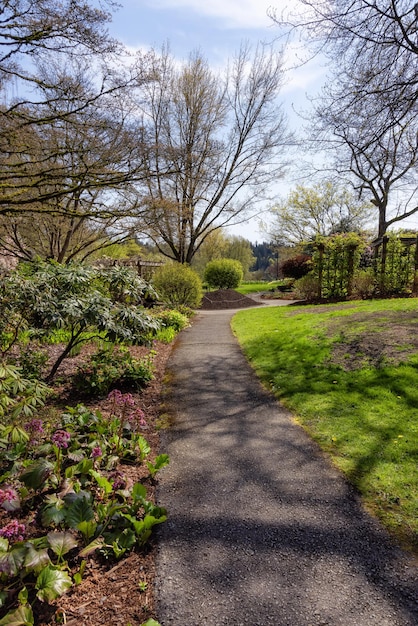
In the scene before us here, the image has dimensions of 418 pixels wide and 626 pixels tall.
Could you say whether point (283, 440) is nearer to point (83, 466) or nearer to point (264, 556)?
point (264, 556)

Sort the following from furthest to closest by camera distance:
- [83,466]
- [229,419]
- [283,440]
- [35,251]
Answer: [35,251] → [229,419] → [283,440] → [83,466]

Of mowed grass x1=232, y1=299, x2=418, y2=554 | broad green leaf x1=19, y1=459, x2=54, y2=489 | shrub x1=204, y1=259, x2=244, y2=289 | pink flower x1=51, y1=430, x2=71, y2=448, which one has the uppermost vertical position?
shrub x1=204, y1=259, x2=244, y2=289

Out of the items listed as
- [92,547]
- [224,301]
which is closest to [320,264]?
[224,301]

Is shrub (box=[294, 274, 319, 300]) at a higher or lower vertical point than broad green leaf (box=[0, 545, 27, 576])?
higher

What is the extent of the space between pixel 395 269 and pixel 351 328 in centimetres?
801

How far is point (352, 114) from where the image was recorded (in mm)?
6746

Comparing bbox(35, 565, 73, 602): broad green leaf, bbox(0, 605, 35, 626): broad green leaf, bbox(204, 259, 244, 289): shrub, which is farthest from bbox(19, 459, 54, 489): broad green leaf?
bbox(204, 259, 244, 289): shrub

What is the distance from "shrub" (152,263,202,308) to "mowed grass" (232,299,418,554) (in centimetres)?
615

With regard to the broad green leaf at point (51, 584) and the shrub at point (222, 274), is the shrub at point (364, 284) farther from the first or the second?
the broad green leaf at point (51, 584)

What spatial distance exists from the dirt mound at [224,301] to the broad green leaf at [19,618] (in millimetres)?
16727

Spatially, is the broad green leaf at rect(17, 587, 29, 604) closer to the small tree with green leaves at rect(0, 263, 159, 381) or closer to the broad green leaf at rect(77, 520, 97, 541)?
the broad green leaf at rect(77, 520, 97, 541)

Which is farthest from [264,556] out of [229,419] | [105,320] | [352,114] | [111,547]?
[352,114]

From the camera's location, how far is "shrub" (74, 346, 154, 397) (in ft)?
15.1

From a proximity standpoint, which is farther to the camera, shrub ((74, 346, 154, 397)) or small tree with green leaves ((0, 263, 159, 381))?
shrub ((74, 346, 154, 397))
